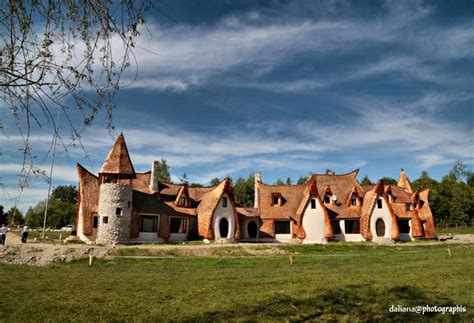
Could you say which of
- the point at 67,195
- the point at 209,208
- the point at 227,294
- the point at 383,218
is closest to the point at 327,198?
the point at 383,218

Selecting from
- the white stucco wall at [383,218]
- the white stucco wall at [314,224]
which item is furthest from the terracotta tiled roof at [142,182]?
the white stucco wall at [383,218]

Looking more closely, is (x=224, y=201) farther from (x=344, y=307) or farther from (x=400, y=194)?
(x=344, y=307)

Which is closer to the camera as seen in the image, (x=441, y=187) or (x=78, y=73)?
(x=78, y=73)

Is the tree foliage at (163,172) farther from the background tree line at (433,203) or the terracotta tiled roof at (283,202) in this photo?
the terracotta tiled roof at (283,202)

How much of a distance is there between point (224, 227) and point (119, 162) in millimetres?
11858

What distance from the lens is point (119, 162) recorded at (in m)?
30.3

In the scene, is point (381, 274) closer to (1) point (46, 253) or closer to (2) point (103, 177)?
(1) point (46, 253)

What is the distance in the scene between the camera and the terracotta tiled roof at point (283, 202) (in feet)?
124

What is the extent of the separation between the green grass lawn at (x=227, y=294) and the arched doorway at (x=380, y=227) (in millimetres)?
19396

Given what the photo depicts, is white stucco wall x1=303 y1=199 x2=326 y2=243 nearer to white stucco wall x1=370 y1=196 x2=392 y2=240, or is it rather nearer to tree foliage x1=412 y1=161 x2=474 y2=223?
white stucco wall x1=370 y1=196 x2=392 y2=240

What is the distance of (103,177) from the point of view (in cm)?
3098

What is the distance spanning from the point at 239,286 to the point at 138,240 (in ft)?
68.2

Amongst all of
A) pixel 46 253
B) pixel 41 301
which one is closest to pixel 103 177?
pixel 46 253

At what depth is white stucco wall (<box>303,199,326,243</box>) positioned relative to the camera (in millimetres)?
35469
